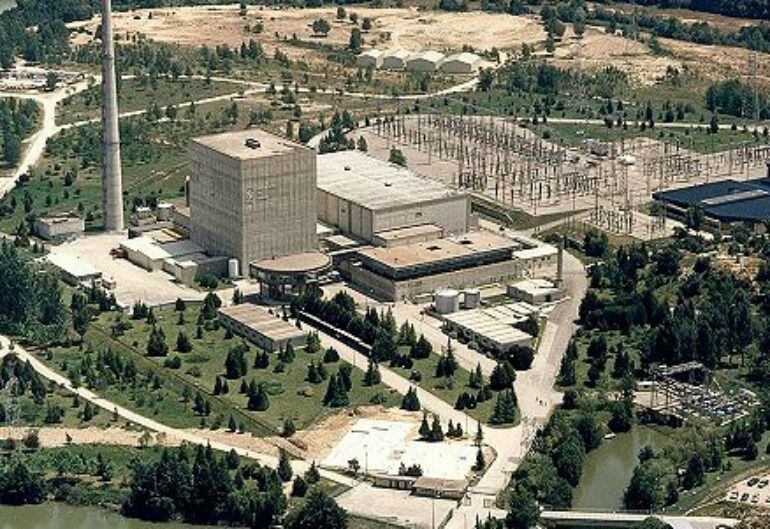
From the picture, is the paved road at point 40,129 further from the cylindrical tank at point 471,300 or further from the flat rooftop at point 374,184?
the cylindrical tank at point 471,300

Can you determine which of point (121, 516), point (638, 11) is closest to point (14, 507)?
point (121, 516)

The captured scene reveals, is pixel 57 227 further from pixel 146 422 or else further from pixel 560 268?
pixel 146 422

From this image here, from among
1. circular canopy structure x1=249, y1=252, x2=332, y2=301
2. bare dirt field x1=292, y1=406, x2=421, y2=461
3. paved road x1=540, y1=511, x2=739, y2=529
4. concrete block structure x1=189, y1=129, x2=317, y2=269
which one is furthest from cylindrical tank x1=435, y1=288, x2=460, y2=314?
paved road x1=540, y1=511, x2=739, y2=529

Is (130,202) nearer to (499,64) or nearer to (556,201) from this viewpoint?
(556,201)

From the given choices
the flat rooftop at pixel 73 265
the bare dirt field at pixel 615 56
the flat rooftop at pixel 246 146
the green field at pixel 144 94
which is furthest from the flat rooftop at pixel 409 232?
the bare dirt field at pixel 615 56

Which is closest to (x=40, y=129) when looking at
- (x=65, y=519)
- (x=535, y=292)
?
(x=535, y=292)
